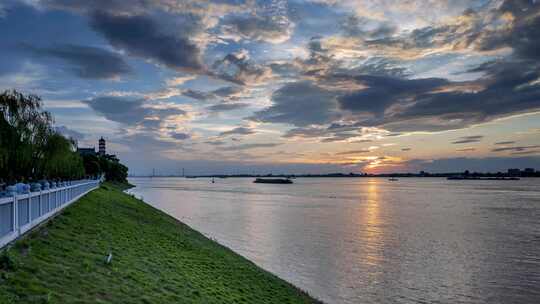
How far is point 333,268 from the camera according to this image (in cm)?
2886

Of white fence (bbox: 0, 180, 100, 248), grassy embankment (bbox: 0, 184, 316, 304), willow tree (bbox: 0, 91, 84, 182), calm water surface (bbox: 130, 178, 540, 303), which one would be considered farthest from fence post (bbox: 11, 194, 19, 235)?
willow tree (bbox: 0, 91, 84, 182)

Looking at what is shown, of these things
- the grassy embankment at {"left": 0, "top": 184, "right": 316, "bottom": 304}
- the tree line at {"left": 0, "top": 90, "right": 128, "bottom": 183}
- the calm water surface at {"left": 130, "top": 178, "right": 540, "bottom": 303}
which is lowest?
the calm water surface at {"left": 130, "top": 178, "right": 540, "bottom": 303}

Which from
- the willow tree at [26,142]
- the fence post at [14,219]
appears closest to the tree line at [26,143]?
the willow tree at [26,142]

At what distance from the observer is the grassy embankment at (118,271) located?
11047 millimetres

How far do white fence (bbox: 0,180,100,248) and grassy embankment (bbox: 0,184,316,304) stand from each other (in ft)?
1.58

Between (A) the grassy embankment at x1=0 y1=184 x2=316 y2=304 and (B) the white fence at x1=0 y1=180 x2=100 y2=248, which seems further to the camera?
(B) the white fence at x1=0 y1=180 x2=100 y2=248

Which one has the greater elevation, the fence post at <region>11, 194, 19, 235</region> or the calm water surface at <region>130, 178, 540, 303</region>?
the fence post at <region>11, 194, 19, 235</region>

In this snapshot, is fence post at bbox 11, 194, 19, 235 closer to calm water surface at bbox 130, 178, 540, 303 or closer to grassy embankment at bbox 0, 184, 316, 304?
grassy embankment at bbox 0, 184, 316, 304

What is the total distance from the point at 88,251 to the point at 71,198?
17307 millimetres

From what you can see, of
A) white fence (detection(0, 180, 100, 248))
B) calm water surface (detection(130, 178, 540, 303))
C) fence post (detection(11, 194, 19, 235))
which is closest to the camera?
white fence (detection(0, 180, 100, 248))

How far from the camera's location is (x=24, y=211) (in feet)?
52.2

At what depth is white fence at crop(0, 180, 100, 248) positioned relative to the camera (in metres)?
13.3

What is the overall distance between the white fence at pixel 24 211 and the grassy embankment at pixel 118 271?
48 centimetres

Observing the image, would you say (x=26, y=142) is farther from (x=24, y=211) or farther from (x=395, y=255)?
(x=395, y=255)
